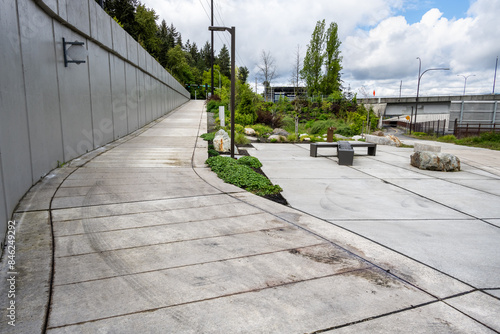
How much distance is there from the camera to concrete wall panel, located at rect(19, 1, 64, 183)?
221 inches

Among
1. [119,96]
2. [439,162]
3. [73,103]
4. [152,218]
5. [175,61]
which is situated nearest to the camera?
[152,218]

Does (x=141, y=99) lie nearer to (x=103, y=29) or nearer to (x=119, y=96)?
(x=119, y=96)

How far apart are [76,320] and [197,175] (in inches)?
199

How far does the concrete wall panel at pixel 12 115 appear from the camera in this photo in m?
4.23

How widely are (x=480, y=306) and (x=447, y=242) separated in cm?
161

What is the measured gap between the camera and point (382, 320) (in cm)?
248

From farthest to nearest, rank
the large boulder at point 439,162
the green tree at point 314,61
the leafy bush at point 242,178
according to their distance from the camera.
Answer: the green tree at point 314,61, the large boulder at point 439,162, the leafy bush at point 242,178

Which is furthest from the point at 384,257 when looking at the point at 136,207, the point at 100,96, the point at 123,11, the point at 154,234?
the point at 123,11

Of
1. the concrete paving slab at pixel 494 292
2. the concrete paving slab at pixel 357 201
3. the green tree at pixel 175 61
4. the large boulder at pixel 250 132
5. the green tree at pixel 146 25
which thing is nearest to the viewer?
the concrete paving slab at pixel 494 292

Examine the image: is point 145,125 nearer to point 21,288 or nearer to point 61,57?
point 61,57

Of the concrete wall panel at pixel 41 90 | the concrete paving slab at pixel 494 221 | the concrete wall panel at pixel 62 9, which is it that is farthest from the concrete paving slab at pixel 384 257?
the concrete wall panel at pixel 62 9

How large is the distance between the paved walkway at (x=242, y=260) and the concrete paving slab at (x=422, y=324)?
0.04ft

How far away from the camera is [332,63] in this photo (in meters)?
43.6

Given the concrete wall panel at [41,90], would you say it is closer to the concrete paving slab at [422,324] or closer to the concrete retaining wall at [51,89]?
the concrete retaining wall at [51,89]
